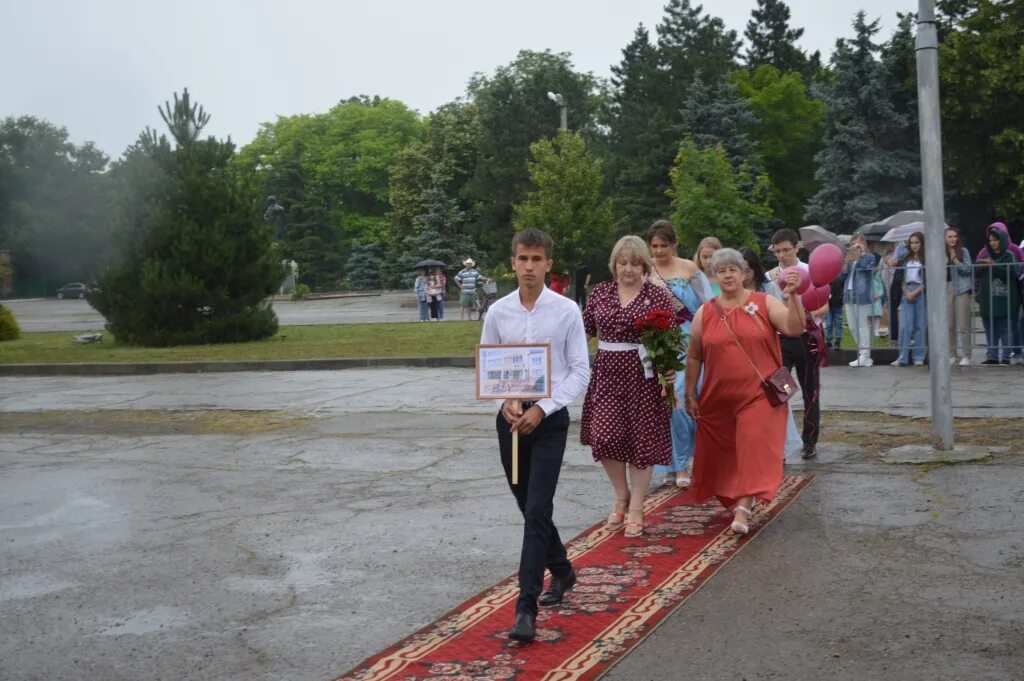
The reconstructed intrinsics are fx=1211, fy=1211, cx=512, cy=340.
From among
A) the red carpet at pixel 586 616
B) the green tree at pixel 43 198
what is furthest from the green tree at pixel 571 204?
the green tree at pixel 43 198

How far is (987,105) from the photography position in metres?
A: 44.1

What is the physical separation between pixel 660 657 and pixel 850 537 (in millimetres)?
2454

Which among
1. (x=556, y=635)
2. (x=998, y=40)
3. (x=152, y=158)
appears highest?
(x=998, y=40)

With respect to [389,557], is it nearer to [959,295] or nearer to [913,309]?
[913,309]

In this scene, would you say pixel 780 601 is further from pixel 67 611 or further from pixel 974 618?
pixel 67 611

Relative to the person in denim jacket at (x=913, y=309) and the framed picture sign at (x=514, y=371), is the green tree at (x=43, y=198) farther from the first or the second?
the framed picture sign at (x=514, y=371)

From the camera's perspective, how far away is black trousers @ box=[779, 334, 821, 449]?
9.84 m

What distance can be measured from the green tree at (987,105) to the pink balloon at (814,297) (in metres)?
37.3

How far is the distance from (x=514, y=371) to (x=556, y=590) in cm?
115

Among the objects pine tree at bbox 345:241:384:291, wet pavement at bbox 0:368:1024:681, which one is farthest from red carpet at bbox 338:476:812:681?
pine tree at bbox 345:241:384:291

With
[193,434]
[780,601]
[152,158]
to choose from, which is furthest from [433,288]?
[780,601]

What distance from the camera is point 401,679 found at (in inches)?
194

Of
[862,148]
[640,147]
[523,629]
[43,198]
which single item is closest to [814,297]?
[523,629]

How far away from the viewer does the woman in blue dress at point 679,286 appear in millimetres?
8734
